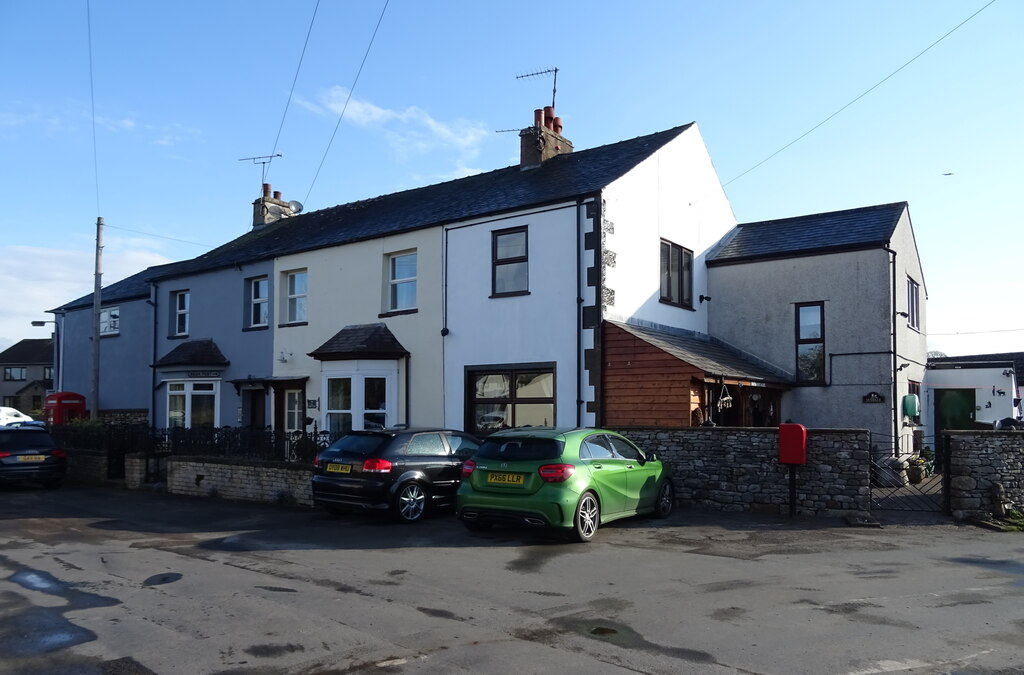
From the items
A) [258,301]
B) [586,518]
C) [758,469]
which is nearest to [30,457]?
[258,301]

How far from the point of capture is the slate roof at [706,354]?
15578 mm

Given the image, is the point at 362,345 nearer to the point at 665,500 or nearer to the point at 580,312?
the point at 580,312

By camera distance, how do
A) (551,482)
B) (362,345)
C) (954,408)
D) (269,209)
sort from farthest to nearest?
(269,209), (954,408), (362,345), (551,482)

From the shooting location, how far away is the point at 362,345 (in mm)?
18641

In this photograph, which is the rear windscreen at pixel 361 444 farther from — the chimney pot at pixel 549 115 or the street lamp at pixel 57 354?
the street lamp at pixel 57 354

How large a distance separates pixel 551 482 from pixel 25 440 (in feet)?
50.4

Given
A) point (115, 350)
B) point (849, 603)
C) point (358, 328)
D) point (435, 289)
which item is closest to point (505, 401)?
point (435, 289)

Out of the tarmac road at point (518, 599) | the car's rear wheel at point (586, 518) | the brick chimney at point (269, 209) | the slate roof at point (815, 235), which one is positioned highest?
the brick chimney at point (269, 209)

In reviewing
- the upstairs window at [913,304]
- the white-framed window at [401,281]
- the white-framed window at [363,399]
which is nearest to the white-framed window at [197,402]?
the white-framed window at [363,399]

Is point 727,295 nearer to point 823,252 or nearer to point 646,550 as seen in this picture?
point 823,252

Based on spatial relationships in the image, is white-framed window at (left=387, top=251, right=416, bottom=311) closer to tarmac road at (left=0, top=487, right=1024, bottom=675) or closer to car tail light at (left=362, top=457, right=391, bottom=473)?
car tail light at (left=362, top=457, right=391, bottom=473)

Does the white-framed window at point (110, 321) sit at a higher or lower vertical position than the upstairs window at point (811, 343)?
higher

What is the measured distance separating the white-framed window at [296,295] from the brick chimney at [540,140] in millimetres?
6671

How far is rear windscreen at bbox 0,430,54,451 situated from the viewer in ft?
63.4
